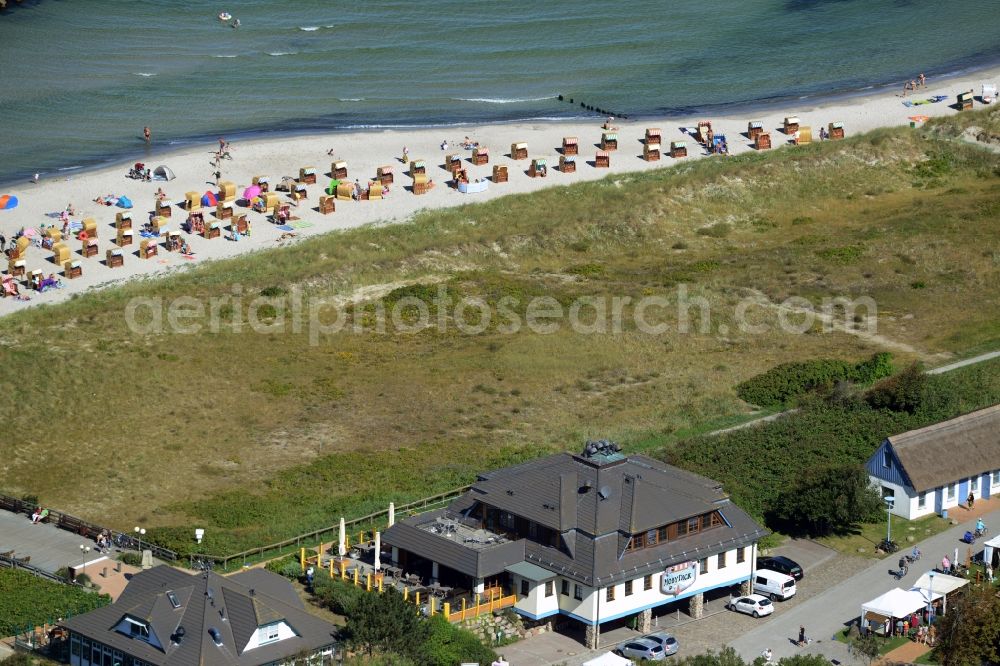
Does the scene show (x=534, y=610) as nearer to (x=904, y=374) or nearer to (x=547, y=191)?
(x=904, y=374)

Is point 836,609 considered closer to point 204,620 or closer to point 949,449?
point 949,449

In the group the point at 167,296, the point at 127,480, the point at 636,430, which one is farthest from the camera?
the point at 167,296

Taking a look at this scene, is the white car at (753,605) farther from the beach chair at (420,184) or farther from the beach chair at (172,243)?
the beach chair at (420,184)

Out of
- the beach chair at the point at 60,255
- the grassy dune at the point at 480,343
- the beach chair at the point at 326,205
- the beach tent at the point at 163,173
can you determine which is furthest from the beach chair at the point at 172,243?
the beach tent at the point at 163,173

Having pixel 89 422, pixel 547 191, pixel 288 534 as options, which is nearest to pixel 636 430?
pixel 288 534

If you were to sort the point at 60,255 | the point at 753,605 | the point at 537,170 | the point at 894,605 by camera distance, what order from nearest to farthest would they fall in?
1. the point at 894,605
2. the point at 753,605
3. the point at 60,255
4. the point at 537,170

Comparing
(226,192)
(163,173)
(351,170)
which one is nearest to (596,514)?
(226,192)
